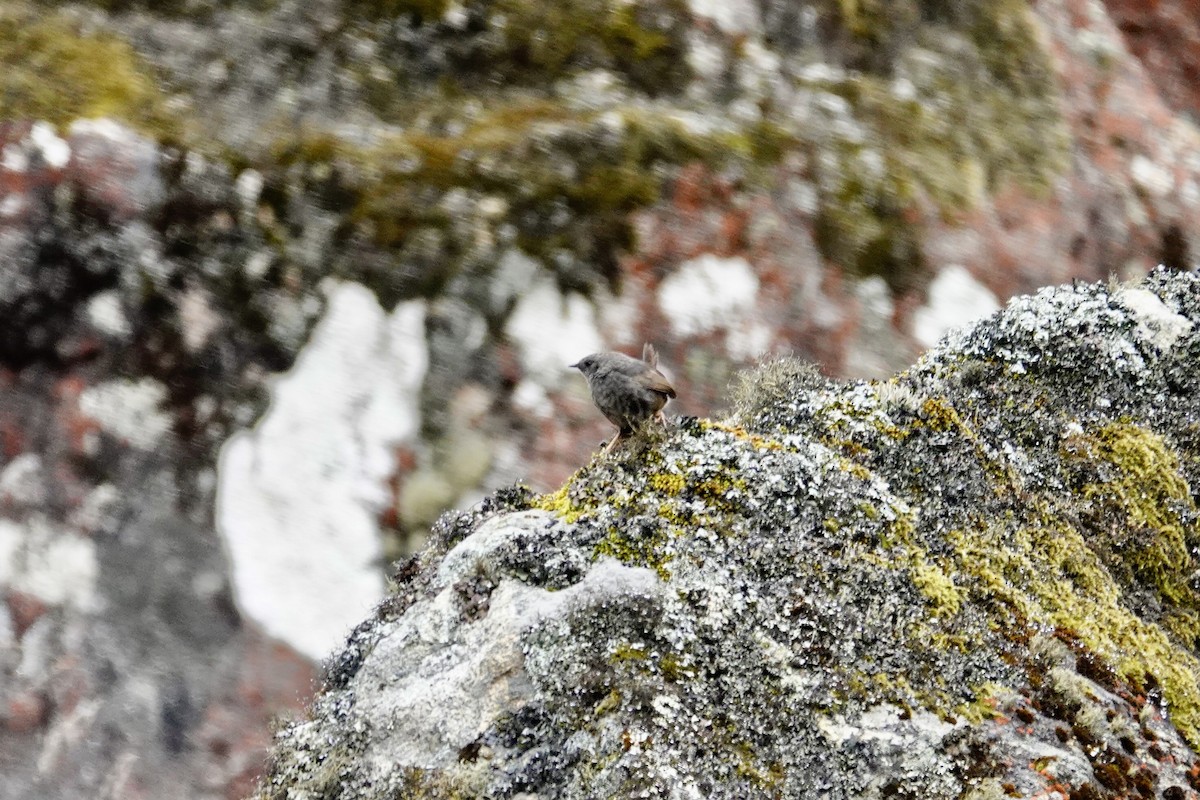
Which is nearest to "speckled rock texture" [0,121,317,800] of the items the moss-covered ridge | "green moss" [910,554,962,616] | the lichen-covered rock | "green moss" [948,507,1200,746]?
the moss-covered ridge

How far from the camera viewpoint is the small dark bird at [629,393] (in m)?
5.09

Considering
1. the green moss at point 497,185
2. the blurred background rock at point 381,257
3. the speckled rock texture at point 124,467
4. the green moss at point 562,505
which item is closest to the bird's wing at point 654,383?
the green moss at point 562,505

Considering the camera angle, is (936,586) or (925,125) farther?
(925,125)

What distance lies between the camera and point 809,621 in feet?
13.7

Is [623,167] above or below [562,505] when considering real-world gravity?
below

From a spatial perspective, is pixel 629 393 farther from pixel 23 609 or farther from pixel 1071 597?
pixel 23 609

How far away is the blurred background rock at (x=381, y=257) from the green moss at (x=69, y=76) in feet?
0.11

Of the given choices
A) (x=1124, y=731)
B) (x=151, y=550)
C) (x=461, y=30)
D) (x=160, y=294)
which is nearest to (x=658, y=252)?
(x=461, y=30)

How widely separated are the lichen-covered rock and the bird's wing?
0.21 metres

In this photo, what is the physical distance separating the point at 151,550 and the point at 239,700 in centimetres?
128

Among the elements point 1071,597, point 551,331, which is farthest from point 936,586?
point 551,331

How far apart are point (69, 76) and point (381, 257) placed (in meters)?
3.19

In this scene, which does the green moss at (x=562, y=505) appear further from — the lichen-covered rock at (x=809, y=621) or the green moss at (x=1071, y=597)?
the green moss at (x=1071, y=597)

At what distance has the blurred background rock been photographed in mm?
7570
